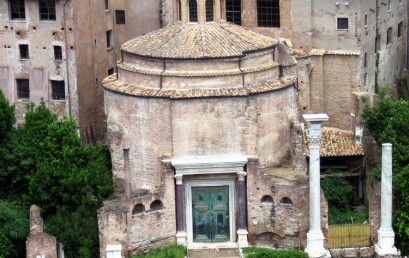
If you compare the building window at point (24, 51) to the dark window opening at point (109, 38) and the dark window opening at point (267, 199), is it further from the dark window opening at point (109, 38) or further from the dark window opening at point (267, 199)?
the dark window opening at point (267, 199)

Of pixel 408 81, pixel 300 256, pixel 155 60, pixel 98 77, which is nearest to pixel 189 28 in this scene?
pixel 155 60

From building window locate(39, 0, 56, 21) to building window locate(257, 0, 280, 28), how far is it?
399 inches

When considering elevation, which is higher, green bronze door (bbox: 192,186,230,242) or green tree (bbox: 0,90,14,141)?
green tree (bbox: 0,90,14,141)

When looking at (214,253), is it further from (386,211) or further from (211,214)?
(386,211)

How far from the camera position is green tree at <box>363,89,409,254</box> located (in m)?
55.6

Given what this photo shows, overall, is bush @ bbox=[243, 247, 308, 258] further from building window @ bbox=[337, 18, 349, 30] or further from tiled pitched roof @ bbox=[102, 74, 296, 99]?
building window @ bbox=[337, 18, 349, 30]

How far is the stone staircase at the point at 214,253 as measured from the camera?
5512 centimetres

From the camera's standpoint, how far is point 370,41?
6309 cm

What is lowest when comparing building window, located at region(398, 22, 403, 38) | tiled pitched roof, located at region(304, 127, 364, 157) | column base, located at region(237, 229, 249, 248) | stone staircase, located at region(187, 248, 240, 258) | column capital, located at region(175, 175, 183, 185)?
stone staircase, located at region(187, 248, 240, 258)

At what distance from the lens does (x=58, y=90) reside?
6231 cm

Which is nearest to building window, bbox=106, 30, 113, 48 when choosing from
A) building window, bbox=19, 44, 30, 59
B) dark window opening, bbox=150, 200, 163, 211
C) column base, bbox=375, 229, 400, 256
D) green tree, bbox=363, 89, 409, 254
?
building window, bbox=19, 44, 30, 59

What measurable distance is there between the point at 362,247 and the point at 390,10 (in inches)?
613

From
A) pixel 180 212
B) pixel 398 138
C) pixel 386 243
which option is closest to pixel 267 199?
pixel 180 212

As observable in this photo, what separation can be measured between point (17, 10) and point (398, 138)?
765 inches
